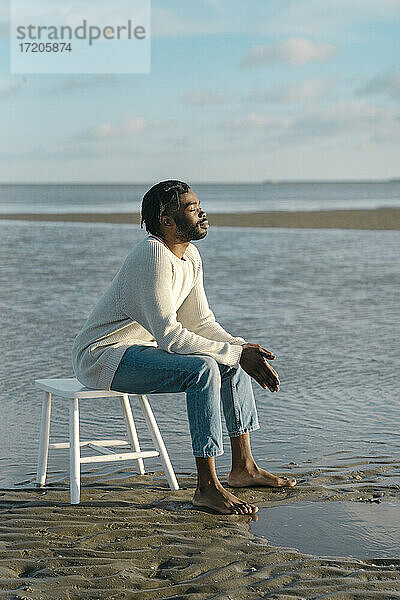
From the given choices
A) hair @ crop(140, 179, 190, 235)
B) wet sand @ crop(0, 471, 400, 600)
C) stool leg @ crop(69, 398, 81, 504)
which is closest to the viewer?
wet sand @ crop(0, 471, 400, 600)

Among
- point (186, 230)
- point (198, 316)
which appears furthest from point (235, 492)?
point (186, 230)

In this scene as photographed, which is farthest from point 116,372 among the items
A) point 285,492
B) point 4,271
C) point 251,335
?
point 4,271

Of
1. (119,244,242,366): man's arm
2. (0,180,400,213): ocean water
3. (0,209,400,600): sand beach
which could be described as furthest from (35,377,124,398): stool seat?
(0,180,400,213): ocean water

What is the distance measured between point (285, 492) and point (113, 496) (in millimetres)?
848

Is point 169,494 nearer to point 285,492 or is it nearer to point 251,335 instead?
point 285,492

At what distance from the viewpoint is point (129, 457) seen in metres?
4.81

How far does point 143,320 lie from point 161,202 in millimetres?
606

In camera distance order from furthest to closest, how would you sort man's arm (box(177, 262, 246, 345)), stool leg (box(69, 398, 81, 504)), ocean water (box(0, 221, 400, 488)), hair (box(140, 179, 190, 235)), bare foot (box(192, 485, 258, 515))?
ocean water (box(0, 221, 400, 488)) < man's arm (box(177, 262, 246, 345)) < hair (box(140, 179, 190, 235)) < stool leg (box(69, 398, 81, 504)) < bare foot (box(192, 485, 258, 515))

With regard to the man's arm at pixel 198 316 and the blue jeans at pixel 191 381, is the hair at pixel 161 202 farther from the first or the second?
the blue jeans at pixel 191 381

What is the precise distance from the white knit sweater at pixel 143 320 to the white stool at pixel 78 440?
0.12 meters

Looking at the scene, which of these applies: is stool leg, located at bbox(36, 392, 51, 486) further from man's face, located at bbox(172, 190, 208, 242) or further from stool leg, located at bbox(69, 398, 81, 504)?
man's face, located at bbox(172, 190, 208, 242)

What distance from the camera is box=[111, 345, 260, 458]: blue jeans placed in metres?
4.40

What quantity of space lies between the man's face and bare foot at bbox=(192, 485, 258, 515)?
1.25 metres

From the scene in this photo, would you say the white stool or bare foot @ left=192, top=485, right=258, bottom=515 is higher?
the white stool
